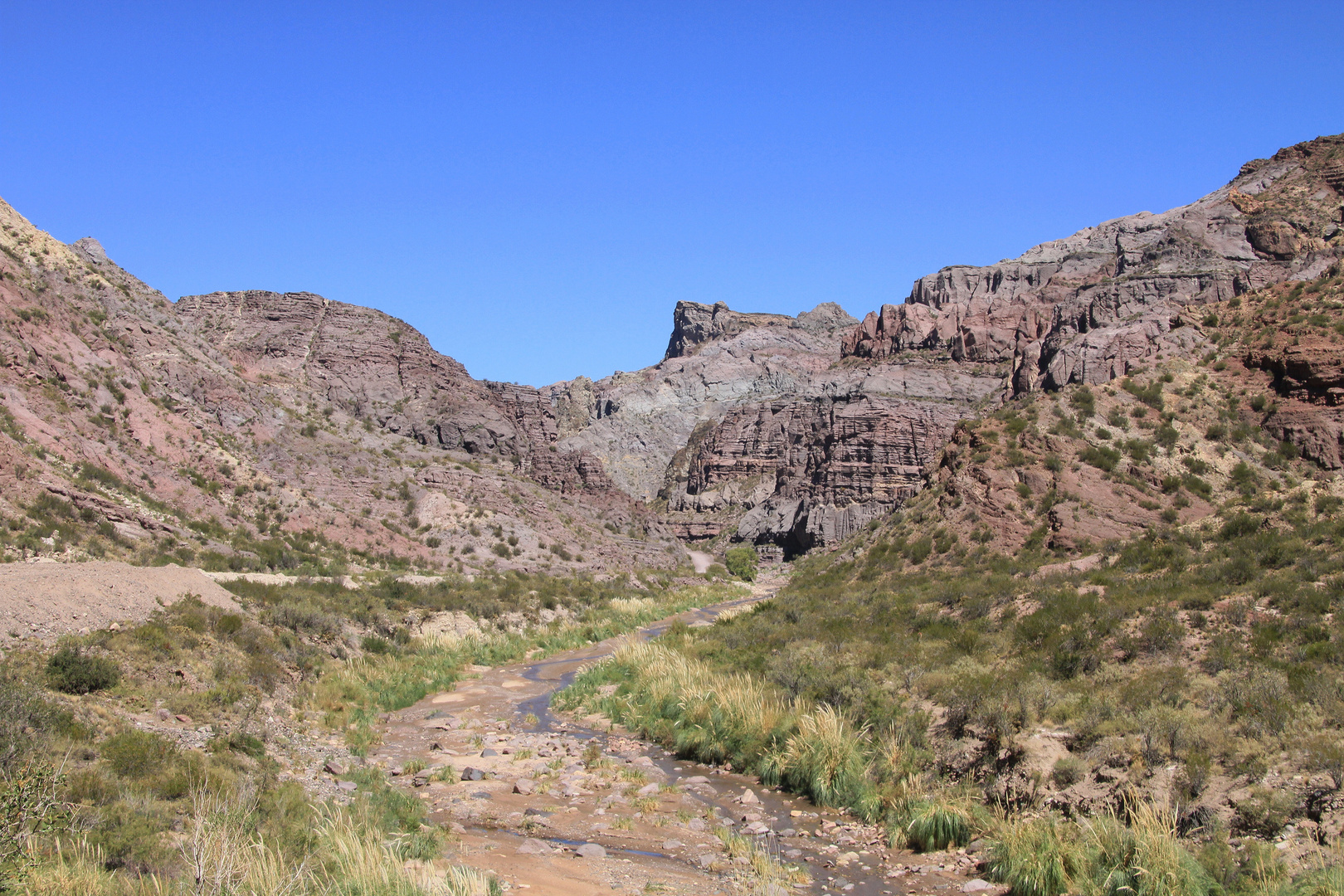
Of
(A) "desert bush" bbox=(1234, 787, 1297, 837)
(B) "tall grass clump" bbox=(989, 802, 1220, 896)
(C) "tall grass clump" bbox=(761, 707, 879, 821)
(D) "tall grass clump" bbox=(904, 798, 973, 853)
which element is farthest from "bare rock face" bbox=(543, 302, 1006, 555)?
(A) "desert bush" bbox=(1234, 787, 1297, 837)

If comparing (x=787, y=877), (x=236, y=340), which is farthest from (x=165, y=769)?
(x=236, y=340)

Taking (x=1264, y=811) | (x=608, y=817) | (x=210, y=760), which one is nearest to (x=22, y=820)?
(x=210, y=760)

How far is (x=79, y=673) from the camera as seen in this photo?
47.2 ft

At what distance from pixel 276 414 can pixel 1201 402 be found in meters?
57.7

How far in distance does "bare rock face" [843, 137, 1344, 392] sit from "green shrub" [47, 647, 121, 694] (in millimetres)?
38067

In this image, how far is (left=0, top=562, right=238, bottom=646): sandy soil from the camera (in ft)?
53.3

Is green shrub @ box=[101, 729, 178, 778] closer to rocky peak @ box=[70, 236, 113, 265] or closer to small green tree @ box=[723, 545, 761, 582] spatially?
rocky peak @ box=[70, 236, 113, 265]

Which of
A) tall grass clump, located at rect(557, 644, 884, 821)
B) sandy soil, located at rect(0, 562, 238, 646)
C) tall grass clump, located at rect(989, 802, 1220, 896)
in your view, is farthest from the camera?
sandy soil, located at rect(0, 562, 238, 646)

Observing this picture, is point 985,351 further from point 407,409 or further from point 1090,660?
point 1090,660

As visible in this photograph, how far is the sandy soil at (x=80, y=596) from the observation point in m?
16.2

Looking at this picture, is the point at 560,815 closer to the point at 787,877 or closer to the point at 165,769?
the point at 787,877

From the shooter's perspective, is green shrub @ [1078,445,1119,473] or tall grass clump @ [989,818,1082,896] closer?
tall grass clump @ [989,818,1082,896]

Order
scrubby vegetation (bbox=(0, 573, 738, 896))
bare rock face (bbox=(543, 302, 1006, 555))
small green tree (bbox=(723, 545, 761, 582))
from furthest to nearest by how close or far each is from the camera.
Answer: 1. bare rock face (bbox=(543, 302, 1006, 555))
2. small green tree (bbox=(723, 545, 761, 582))
3. scrubby vegetation (bbox=(0, 573, 738, 896))

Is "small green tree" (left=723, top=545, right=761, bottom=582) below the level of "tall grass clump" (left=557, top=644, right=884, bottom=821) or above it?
above
